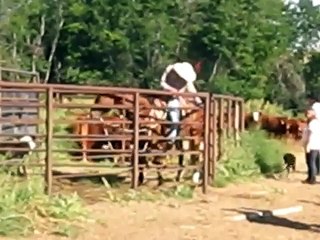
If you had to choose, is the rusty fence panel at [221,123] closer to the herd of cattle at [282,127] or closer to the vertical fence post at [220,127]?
the vertical fence post at [220,127]

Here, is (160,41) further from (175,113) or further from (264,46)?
(175,113)

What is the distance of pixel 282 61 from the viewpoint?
83.4 meters

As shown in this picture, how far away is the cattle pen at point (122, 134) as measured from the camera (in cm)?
1326

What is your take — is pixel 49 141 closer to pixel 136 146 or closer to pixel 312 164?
pixel 136 146

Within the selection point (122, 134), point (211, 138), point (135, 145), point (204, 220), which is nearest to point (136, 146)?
point (135, 145)

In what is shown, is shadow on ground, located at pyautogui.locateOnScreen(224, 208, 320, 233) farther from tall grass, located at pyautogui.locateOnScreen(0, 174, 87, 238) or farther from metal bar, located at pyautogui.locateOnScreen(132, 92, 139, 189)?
tall grass, located at pyautogui.locateOnScreen(0, 174, 87, 238)

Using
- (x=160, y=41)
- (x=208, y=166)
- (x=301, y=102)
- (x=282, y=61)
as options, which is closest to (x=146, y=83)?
(x=160, y=41)

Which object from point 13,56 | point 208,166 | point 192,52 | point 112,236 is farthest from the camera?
point 192,52

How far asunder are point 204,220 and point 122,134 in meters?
2.62

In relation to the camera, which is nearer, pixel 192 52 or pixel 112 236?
pixel 112 236

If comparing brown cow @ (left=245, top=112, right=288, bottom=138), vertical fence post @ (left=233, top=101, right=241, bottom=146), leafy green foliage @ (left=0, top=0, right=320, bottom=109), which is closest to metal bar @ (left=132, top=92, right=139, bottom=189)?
vertical fence post @ (left=233, top=101, right=241, bottom=146)

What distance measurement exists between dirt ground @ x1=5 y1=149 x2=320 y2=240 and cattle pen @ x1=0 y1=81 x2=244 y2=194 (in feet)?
2.34

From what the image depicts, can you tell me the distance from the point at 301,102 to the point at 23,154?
6202cm

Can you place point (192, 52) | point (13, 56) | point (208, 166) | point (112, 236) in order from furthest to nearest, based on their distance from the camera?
point (192, 52) < point (13, 56) < point (208, 166) < point (112, 236)
